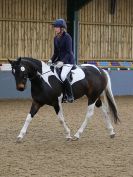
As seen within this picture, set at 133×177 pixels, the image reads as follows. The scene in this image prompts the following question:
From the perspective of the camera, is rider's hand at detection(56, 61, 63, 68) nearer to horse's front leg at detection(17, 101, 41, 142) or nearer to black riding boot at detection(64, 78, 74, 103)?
black riding boot at detection(64, 78, 74, 103)

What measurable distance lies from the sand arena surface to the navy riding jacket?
140 centimetres

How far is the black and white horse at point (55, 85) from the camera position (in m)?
8.39

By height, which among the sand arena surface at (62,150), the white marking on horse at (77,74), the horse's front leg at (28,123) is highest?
the white marking on horse at (77,74)

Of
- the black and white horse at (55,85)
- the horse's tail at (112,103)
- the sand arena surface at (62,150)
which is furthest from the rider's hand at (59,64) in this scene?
the sand arena surface at (62,150)

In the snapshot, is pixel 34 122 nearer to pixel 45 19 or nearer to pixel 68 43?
pixel 68 43

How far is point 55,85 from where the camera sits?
346 inches

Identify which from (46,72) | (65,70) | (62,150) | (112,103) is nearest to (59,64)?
(65,70)

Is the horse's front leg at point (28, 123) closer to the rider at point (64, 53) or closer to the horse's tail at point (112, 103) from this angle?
the rider at point (64, 53)

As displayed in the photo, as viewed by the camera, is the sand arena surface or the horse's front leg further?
the horse's front leg

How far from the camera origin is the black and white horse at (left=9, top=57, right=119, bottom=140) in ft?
27.5

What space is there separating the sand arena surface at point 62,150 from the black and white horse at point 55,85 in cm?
38

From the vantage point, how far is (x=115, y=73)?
18156 mm

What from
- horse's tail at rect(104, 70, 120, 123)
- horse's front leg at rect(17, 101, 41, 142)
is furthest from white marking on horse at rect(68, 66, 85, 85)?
horse's front leg at rect(17, 101, 41, 142)

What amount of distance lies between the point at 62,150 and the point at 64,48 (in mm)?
1917
